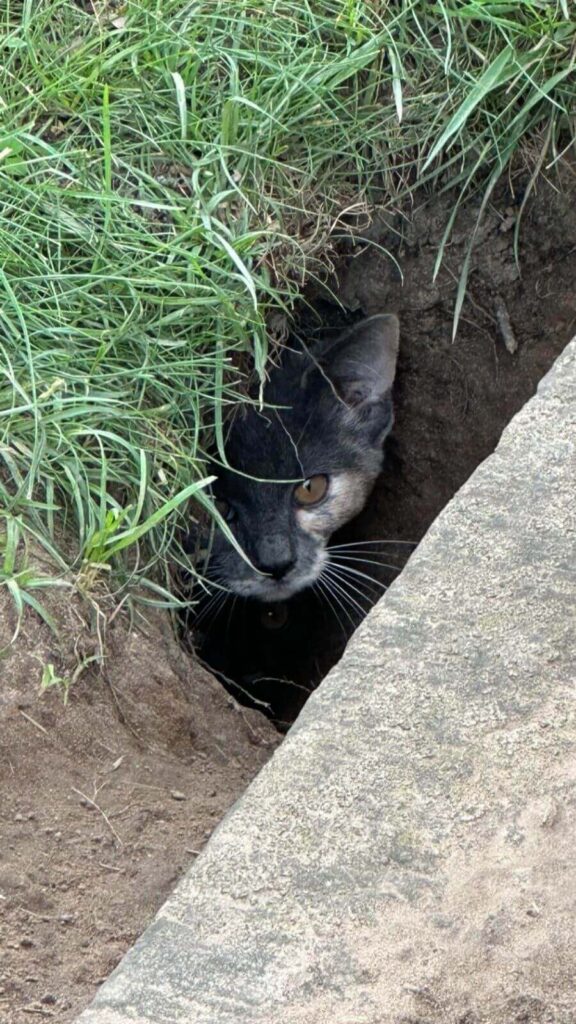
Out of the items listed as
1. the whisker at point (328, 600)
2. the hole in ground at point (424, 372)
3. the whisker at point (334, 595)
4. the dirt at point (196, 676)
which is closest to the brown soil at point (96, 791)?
the dirt at point (196, 676)

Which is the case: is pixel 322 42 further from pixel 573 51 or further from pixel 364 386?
pixel 364 386

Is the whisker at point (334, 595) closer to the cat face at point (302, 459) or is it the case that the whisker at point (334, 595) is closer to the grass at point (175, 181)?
the cat face at point (302, 459)

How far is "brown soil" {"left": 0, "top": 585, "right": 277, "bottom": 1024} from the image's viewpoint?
6.08 ft

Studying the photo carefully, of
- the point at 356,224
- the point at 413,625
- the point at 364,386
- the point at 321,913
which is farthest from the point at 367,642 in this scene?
the point at 364,386

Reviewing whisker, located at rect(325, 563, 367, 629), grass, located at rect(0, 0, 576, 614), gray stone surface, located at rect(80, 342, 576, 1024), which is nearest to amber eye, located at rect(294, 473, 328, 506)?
whisker, located at rect(325, 563, 367, 629)

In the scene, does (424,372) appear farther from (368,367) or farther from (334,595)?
(334,595)

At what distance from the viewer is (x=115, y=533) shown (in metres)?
2.54

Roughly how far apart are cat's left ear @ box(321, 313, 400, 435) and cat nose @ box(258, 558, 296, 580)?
57cm

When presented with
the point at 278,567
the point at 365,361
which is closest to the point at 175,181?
the point at 365,361

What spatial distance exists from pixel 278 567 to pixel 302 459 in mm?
375

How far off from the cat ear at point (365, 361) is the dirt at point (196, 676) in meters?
0.21

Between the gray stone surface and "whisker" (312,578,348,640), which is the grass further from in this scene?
"whisker" (312,578,348,640)

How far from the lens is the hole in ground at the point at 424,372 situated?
3.40 meters

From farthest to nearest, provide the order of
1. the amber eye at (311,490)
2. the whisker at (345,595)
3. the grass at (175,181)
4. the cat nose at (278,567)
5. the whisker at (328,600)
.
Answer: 1. the whisker at (328,600)
2. the whisker at (345,595)
3. the amber eye at (311,490)
4. the cat nose at (278,567)
5. the grass at (175,181)
